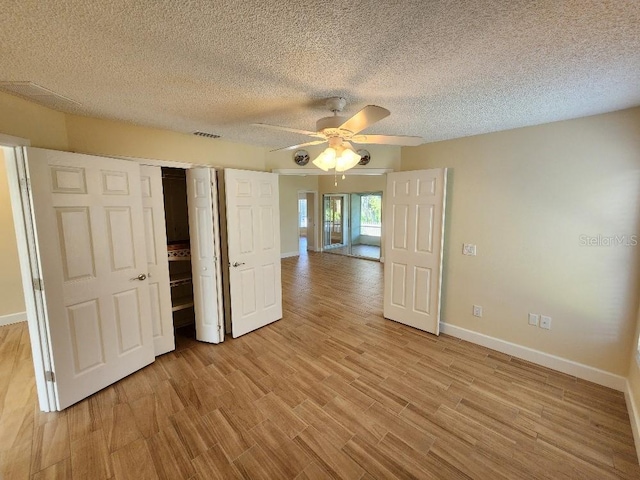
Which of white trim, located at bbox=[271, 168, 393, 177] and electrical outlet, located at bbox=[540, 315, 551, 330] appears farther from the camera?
white trim, located at bbox=[271, 168, 393, 177]

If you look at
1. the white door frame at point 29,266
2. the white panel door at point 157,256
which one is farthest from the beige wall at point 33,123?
the white panel door at point 157,256

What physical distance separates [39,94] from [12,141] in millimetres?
387

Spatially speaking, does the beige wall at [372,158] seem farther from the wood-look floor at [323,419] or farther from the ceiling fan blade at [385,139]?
the wood-look floor at [323,419]

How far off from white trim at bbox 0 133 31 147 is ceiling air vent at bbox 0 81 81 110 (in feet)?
1.02

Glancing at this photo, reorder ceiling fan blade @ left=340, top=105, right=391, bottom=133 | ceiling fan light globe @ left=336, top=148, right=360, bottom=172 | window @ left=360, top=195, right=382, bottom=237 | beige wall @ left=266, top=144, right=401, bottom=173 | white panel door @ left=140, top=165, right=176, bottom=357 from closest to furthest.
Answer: ceiling fan blade @ left=340, top=105, right=391, bottom=133 → ceiling fan light globe @ left=336, top=148, right=360, bottom=172 → white panel door @ left=140, top=165, right=176, bottom=357 → beige wall @ left=266, top=144, right=401, bottom=173 → window @ left=360, top=195, right=382, bottom=237

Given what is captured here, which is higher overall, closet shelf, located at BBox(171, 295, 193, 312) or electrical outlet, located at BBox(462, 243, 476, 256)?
electrical outlet, located at BBox(462, 243, 476, 256)

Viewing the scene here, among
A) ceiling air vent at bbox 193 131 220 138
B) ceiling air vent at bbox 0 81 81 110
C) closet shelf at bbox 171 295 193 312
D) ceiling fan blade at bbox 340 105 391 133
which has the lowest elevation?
closet shelf at bbox 171 295 193 312

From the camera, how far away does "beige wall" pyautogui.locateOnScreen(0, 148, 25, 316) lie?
11.2 feet

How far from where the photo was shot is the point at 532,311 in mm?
2730

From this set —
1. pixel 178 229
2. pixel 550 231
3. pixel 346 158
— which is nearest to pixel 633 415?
pixel 550 231

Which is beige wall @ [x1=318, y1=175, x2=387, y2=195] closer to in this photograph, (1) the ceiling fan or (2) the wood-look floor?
(2) the wood-look floor

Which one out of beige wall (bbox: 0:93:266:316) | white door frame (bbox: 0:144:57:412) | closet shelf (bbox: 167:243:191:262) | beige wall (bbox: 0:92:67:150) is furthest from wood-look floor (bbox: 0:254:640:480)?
beige wall (bbox: 0:92:67:150)

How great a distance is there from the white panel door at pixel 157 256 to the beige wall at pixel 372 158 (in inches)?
58.1

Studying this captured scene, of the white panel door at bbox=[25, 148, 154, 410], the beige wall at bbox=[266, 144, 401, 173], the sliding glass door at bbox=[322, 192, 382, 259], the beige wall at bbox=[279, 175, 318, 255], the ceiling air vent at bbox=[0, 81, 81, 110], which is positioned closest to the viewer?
the ceiling air vent at bbox=[0, 81, 81, 110]
